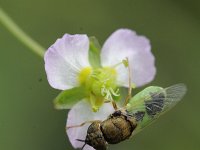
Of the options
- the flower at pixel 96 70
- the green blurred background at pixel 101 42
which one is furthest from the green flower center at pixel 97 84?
the green blurred background at pixel 101 42

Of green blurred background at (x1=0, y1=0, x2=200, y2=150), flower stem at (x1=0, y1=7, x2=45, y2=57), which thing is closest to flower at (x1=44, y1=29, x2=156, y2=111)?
flower stem at (x1=0, y1=7, x2=45, y2=57)

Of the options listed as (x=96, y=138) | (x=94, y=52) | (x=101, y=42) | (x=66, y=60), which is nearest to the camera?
(x=96, y=138)

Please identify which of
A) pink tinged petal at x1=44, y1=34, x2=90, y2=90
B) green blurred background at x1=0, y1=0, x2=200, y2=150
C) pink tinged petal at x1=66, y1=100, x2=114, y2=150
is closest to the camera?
pink tinged petal at x1=44, y1=34, x2=90, y2=90

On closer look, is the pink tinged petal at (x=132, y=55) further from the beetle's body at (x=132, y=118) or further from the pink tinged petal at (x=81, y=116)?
the beetle's body at (x=132, y=118)

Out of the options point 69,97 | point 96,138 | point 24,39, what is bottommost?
point 96,138

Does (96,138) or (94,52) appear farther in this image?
(94,52)

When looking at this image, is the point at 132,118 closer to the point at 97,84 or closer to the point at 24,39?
the point at 97,84

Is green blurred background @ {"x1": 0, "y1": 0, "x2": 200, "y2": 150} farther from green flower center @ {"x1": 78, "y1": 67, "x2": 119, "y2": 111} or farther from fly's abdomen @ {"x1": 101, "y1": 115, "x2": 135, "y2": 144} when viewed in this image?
fly's abdomen @ {"x1": 101, "y1": 115, "x2": 135, "y2": 144}

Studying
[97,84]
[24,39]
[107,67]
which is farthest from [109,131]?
[24,39]
